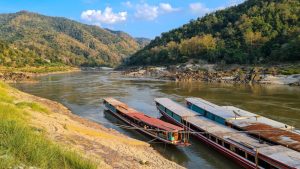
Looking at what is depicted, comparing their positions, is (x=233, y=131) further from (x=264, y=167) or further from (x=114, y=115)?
(x=114, y=115)

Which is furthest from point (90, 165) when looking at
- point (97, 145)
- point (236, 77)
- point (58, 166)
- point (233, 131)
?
point (236, 77)

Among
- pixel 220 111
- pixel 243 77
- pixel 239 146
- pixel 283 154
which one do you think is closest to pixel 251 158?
pixel 239 146

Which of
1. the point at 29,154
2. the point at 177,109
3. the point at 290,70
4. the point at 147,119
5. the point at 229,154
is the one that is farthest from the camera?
the point at 290,70

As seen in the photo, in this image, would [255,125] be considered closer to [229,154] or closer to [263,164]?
[229,154]

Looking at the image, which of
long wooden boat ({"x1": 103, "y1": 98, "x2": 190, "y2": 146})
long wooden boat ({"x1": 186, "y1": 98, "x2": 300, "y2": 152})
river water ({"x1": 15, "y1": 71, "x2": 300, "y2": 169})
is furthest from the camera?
long wooden boat ({"x1": 103, "y1": 98, "x2": 190, "y2": 146})

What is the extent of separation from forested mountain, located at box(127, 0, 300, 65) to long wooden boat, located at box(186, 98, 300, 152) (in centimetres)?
6649

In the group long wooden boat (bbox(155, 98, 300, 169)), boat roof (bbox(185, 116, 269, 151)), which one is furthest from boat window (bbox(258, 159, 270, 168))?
boat roof (bbox(185, 116, 269, 151))

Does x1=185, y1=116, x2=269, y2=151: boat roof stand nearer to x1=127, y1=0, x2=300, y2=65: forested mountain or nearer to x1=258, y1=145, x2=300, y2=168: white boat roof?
x1=258, y1=145, x2=300, y2=168: white boat roof

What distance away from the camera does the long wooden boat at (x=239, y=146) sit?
20883mm

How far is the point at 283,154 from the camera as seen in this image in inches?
837

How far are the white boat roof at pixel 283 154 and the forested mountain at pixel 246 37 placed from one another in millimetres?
78307

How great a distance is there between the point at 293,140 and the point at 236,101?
29.5m

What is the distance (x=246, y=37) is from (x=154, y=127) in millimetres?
94602

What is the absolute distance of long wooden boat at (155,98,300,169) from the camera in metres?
20.9
